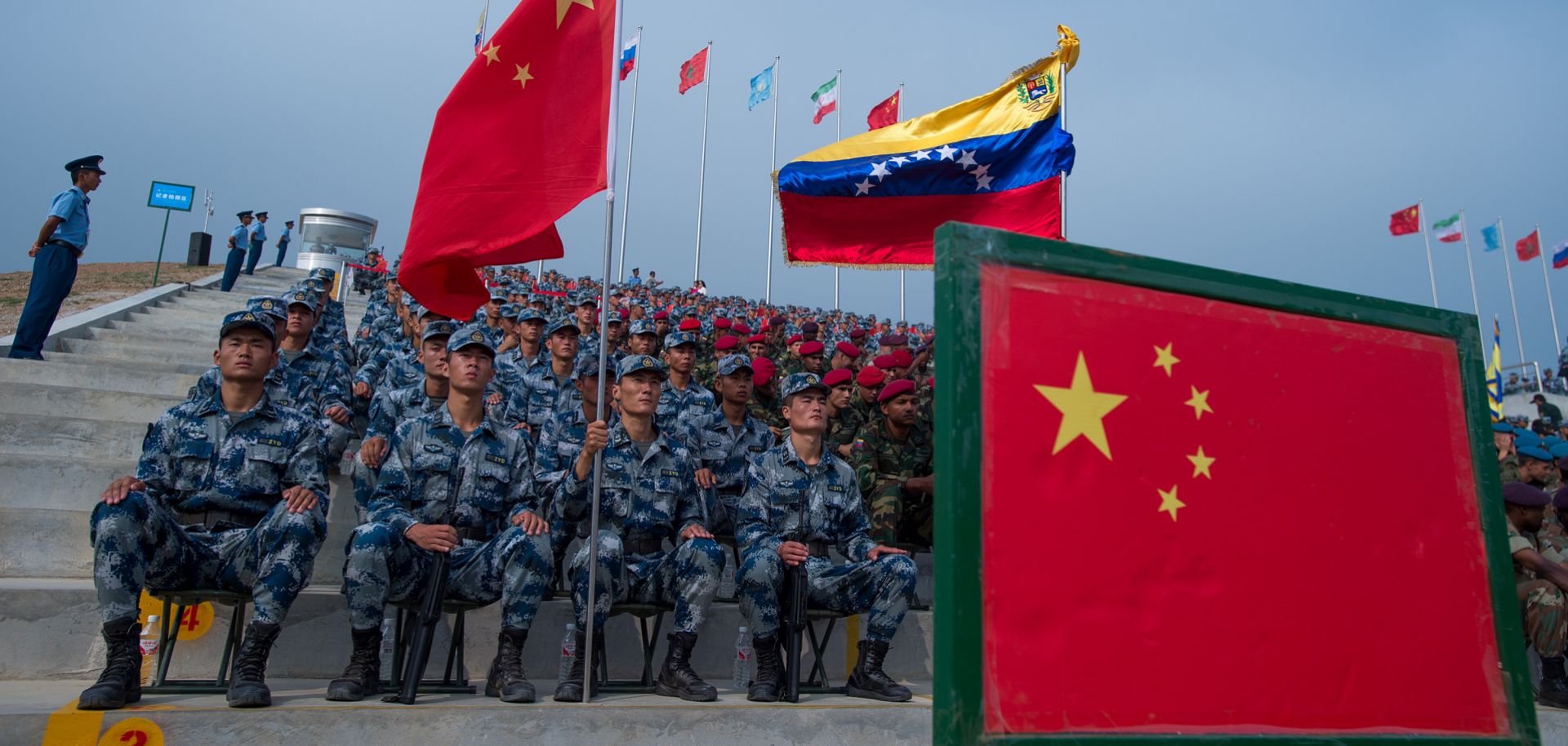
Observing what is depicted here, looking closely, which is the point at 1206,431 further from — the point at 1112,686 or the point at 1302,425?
the point at 1112,686

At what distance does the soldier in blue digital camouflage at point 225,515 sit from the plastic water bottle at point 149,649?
25 cm

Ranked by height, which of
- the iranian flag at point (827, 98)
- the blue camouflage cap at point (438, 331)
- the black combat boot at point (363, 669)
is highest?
the iranian flag at point (827, 98)

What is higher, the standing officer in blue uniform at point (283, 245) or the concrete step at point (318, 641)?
the standing officer in blue uniform at point (283, 245)

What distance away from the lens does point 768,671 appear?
4.48 meters

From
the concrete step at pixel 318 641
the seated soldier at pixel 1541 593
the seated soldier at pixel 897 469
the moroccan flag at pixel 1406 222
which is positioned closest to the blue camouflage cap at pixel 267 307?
the concrete step at pixel 318 641

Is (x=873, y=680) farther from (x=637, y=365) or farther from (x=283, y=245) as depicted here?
(x=283, y=245)

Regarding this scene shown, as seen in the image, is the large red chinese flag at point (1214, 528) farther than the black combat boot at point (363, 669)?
No

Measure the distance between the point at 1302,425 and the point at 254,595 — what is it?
3762 millimetres

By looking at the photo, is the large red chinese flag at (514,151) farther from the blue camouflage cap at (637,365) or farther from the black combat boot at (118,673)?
the black combat boot at (118,673)

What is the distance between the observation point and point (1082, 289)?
4.78ft

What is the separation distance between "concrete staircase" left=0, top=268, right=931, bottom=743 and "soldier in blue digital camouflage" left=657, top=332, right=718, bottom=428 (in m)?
2.01

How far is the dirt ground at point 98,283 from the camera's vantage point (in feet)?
42.1

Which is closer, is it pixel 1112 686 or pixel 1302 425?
pixel 1112 686

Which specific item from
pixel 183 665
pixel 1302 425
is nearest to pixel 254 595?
pixel 183 665
